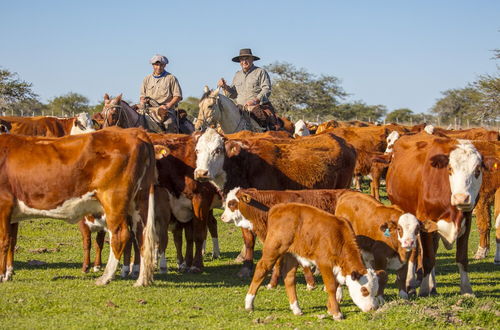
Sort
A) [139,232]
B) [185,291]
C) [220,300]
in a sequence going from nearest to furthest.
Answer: [220,300]
[185,291]
[139,232]

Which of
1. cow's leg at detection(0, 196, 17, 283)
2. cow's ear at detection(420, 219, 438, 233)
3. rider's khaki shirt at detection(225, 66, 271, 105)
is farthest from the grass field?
rider's khaki shirt at detection(225, 66, 271, 105)

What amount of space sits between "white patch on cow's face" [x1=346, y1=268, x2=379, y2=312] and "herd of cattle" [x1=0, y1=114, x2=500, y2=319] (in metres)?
0.01

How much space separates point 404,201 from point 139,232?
373 cm

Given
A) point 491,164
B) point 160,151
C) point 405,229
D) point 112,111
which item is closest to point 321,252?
point 405,229

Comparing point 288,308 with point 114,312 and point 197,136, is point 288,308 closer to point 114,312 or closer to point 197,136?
point 114,312

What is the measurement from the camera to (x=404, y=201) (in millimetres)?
10750

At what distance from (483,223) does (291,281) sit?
634cm

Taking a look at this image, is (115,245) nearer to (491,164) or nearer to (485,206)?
(491,164)

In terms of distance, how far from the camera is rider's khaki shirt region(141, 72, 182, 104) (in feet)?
54.7

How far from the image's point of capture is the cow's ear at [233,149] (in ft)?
38.6

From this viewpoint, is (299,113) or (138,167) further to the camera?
(299,113)

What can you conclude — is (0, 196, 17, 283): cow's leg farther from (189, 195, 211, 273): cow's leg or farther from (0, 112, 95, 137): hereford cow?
(0, 112, 95, 137): hereford cow

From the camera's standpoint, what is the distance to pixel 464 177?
9242 millimetres

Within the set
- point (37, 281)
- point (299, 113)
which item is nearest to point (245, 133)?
point (37, 281)
